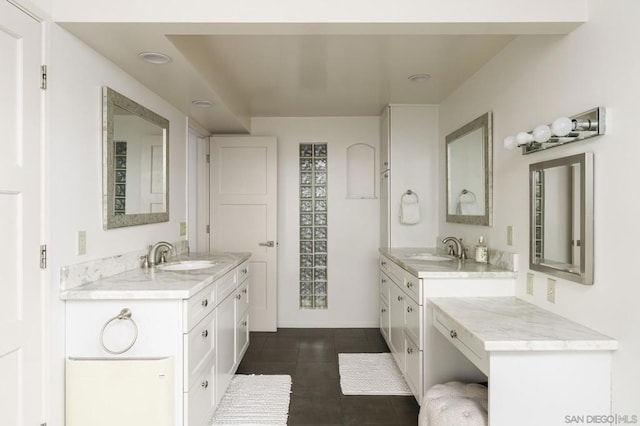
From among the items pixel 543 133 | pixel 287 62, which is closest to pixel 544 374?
pixel 543 133

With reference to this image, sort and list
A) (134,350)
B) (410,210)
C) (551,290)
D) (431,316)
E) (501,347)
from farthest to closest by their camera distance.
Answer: (410,210)
(431,316)
(551,290)
(134,350)
(501,347)

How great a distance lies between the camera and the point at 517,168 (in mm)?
2318

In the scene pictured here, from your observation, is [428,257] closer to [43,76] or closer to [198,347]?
[198,347]

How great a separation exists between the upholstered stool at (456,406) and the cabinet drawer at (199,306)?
126 centimetres

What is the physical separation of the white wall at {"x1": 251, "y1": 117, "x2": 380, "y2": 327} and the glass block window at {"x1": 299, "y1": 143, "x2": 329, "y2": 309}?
0.07m

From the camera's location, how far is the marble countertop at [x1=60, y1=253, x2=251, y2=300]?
182cm

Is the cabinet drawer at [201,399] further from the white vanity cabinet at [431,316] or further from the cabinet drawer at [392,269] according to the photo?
the cabinet drawer at [392,269]

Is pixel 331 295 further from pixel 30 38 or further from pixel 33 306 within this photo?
pixel 30 38

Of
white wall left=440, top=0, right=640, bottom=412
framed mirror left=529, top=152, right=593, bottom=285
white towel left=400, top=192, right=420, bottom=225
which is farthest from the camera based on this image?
white towel left=400, top=192, right=420, bottom=225

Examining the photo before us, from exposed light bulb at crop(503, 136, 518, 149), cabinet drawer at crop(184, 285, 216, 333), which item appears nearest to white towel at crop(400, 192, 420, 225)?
exposed light bulb at crop(503, 136, 518, 149)

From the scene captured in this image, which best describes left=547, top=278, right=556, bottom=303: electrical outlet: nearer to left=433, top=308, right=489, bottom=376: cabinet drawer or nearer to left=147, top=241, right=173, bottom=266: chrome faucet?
left=433, top=308, right=489, bottom=376: cabinet drawer

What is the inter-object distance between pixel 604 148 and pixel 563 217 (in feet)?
1.22

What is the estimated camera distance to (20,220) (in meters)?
1.59

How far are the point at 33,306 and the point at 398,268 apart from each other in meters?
2.25
